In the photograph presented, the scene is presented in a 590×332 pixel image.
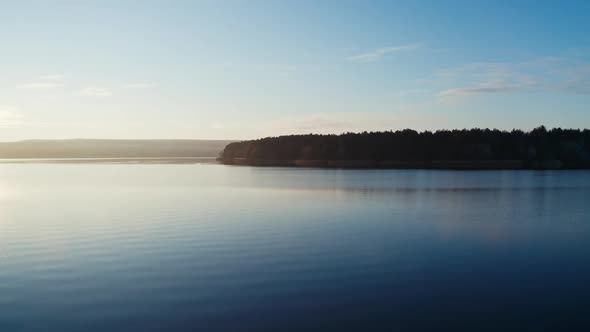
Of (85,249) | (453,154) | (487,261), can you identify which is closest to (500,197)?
(487,261)

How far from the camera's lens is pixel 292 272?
13555 millimetres

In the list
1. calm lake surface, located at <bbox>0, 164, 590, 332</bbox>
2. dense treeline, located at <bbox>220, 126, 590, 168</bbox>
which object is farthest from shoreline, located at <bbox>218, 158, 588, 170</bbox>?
calm lake surface, located at <bbox>0, 164, 590, 332</bbox>

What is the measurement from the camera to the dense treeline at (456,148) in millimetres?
123875

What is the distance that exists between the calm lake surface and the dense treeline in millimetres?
104743

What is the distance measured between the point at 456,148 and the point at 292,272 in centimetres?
12431

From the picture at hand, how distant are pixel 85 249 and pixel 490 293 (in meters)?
13.3

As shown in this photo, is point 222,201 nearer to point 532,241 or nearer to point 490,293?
point 532,241

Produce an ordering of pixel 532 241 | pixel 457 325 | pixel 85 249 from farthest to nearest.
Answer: pixel 532 241
pixel 85 249
pixel 457 325

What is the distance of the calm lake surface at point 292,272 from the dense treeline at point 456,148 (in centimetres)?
10474

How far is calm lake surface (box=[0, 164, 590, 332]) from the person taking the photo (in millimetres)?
9742

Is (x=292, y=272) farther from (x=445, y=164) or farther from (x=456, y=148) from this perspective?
(x=456, y=148)

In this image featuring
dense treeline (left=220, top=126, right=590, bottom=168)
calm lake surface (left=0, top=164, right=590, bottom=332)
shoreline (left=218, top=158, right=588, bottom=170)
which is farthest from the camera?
dense treeline (left=220, top=126, right=590, bottom=168)

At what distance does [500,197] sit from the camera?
1574 inches

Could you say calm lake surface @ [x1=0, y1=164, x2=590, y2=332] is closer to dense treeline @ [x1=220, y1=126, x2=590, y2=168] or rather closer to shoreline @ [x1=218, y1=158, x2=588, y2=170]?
shoreline @ [x1=218, y1=158, x2=588, y2=170]
